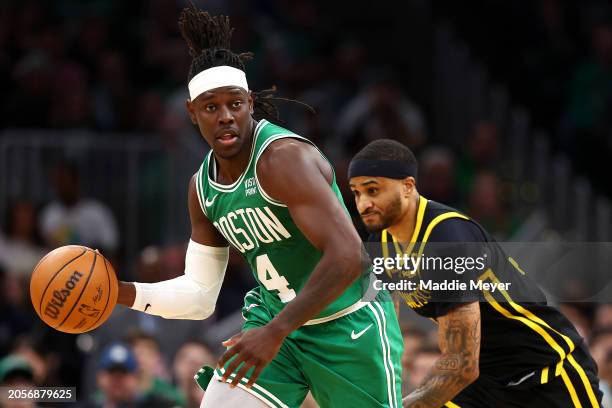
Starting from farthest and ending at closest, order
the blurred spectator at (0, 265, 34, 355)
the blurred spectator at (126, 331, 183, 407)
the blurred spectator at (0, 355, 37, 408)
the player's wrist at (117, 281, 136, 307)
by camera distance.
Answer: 1. the blurred spectator at (0, 265, 34, 355)
2. the blurred spectator at (126, 331, 183, 407)
3. the blurred spectator at (0, 355, 37, 408)
4. the player's wrist at (117, 281, 136, 307)

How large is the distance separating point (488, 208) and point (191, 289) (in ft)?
16.2

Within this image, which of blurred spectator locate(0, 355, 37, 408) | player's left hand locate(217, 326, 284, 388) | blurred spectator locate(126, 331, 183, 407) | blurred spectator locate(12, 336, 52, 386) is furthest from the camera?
blurred spectator locate(12, 336, 52, 386)

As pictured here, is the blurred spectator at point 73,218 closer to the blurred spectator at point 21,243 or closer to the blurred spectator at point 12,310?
the blurred spectator at point 21,243

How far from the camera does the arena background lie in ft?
31.1

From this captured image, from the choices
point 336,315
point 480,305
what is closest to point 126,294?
point 336,315

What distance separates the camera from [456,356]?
551 centimetres

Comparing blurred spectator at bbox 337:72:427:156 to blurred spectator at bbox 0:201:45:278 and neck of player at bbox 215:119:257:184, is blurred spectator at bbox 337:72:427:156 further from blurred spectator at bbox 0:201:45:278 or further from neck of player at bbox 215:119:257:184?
neck of player at bbox 215:119:257:184

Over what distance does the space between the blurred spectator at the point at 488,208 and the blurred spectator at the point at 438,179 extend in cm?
20

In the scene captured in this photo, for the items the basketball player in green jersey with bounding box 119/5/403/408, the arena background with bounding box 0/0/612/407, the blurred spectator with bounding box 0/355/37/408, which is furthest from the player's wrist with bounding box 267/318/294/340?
the arena background with bounding box 0/0/612/407

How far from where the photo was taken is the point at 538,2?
41.0 ft

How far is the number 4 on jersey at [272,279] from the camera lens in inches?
208

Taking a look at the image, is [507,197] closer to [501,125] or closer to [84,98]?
[501,125]

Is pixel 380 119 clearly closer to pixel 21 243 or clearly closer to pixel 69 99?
pixel 69 99

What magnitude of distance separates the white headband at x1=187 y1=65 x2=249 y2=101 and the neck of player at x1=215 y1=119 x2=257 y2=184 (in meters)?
0.20
